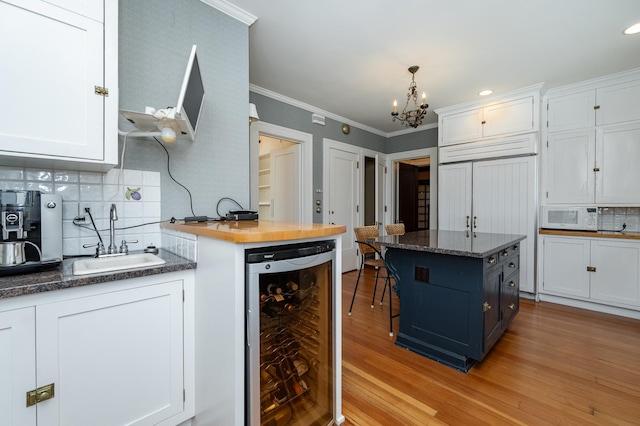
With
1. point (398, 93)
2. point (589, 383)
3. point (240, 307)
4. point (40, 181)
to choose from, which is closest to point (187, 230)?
point (240, 307)

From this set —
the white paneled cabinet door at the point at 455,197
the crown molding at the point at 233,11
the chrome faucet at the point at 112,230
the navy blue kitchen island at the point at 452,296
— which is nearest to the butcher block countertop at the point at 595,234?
the white paneled cabinet door at the point at 455,197

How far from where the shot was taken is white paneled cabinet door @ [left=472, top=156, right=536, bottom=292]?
337 centimetres

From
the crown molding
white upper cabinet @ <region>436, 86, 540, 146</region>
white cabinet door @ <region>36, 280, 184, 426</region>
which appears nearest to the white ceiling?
the crown molding

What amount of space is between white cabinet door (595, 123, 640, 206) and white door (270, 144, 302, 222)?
364 cm

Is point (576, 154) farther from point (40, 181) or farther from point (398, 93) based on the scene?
point (40, 181)

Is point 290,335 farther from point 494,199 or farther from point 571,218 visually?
point 571,218

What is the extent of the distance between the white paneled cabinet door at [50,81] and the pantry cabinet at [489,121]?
4.04 m

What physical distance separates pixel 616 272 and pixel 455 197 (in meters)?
1.83

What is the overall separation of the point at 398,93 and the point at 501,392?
3.29 meters

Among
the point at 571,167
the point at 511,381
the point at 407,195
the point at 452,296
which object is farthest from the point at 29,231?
the point at 407,195

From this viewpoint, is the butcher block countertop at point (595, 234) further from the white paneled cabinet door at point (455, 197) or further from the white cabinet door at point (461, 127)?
the white cabinet door at point (461, 127)

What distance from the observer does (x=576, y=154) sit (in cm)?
323

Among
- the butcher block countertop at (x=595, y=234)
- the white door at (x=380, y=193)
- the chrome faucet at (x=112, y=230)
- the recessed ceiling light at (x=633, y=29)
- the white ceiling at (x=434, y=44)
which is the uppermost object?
the white ceiling at (x=434, y=44)

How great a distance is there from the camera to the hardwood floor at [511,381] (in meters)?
1.51
